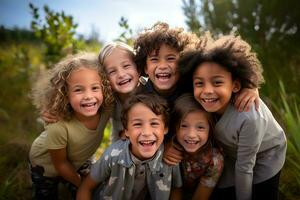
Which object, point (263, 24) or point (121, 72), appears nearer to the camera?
point (121, 72)

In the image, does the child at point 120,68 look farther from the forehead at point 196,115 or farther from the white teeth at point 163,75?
the forehead at point 196,115

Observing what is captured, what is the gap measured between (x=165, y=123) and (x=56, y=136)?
979mm

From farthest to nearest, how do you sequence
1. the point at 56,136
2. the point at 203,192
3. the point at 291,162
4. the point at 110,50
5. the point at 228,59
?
the point at 291,162
the point at 110,50
the point at 56,136
the point at 203,192
the point at 228,59

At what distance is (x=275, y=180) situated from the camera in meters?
3.16

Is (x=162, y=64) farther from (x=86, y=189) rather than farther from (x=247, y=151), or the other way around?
(x=86, y=189)

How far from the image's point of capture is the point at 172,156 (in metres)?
3.07

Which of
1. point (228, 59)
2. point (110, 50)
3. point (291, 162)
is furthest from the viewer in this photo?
point (291, 162)

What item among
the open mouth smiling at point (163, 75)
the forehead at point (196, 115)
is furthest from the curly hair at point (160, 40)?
the forehead at point (196, 115)

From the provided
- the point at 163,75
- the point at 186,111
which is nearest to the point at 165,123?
the point at 186,111

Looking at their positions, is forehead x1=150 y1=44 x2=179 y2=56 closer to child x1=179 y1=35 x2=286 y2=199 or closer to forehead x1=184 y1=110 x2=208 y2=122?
child x1=179 y1=35 x2=286 y2=199

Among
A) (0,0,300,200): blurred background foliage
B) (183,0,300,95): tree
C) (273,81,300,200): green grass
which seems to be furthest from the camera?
(183,0,300,95): tree

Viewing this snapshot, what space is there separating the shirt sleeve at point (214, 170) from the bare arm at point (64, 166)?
3.83 ft

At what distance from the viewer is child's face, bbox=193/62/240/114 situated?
2828mm

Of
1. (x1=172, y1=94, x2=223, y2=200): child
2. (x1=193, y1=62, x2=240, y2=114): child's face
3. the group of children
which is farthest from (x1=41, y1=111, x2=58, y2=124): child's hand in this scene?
(x1=193, y1=62, x2=240, y2=114): child's face
